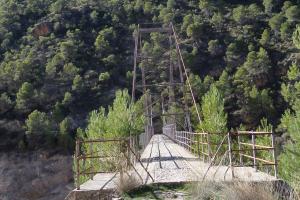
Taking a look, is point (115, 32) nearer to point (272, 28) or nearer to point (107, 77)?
point (107, 77)

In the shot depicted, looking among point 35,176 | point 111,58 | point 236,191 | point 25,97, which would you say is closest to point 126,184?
point 236,191

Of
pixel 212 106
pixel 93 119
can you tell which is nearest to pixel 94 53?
pixel 93 119

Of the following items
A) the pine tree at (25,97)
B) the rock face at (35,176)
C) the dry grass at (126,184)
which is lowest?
the rock face at (35,176)

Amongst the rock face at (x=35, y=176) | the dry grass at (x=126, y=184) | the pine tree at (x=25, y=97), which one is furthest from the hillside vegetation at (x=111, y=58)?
the dry grass at (x=126, y=184)

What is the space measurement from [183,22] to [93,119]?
38903 mm

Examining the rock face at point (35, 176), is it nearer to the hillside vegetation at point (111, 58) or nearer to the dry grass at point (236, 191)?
the hillside vegetation at point (111, 58)

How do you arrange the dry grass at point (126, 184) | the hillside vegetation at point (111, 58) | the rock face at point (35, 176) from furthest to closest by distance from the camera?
the hillside vegetation at point (111, 58) < the rock face at point (35, 176) < the dry grass at point (126, 184)

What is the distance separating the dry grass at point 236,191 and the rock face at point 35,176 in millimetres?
31685

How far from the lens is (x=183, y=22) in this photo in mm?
59875

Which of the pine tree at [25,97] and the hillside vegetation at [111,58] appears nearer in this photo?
the hillside vegetation at [111,58]

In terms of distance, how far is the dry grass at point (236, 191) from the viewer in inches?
210

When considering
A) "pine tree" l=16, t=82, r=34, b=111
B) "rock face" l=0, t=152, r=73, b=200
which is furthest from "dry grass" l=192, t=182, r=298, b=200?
"pine tree" l=16, t=82, r=34, b=111

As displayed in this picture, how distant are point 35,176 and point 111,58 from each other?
20.2 m

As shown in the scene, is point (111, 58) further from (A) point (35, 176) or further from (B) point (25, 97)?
(A) point (35, 176)
